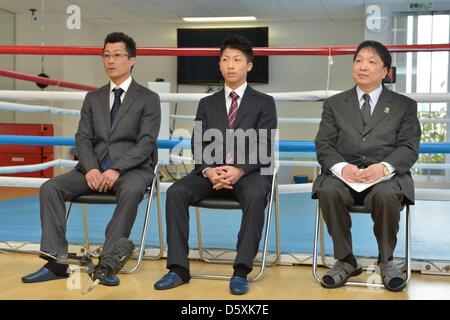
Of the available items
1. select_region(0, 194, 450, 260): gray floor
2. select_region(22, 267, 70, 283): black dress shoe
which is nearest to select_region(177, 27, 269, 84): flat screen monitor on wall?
select_region(0, 194, 450, 260): gray floor

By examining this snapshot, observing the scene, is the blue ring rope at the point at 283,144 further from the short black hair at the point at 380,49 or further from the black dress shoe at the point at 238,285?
the black dress shoe at the point at 238,285

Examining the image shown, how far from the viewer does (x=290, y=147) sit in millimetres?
3316

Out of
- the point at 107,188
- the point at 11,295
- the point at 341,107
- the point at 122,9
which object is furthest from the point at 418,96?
the point at 122,9

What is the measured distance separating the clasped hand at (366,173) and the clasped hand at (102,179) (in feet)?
3.60

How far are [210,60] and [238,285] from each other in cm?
891

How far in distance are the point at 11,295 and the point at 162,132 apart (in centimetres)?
572

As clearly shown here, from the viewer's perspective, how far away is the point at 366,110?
2.89 m

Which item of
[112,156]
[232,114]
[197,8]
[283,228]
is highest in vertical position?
[197,8]

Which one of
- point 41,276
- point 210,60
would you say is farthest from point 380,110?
point 210,60

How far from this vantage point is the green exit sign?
10.0m

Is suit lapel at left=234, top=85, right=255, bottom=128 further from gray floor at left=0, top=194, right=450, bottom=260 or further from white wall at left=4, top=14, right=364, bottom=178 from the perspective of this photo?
white wall at left=4, top=14, right=364, bottom=178

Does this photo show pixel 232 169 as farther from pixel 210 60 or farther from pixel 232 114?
pixel 210 60

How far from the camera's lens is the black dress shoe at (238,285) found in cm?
254
